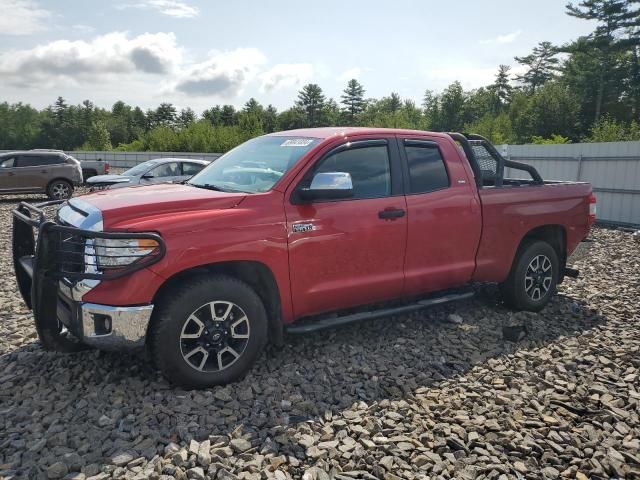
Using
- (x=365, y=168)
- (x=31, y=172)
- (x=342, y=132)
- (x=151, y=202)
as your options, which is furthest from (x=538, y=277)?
(x=31, y=172)

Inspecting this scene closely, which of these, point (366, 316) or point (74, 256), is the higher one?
point (74, 256)

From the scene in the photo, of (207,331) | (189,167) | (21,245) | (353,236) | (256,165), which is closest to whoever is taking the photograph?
(207,331)

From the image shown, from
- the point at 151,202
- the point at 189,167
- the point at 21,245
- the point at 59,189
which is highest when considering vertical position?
the point at 151,202

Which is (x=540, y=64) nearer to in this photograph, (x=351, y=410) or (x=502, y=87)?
(x=502, y=87)

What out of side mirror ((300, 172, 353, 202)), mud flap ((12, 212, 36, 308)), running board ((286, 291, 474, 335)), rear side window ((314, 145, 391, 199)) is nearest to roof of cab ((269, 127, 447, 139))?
rear side window ((314, 145, 391, 199))

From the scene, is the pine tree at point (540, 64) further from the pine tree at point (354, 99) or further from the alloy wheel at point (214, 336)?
the alloy wheel at point (214, 336)

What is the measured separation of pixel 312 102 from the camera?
83.4m

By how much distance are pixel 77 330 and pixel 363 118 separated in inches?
3210

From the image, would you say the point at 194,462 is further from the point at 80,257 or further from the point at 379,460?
the point at 80,257

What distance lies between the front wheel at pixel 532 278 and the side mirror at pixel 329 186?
2.45 m

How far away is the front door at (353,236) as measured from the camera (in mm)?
3922

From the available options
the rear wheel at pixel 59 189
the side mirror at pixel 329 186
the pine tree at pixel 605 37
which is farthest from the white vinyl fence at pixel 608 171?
the pine tree at pixel 605 37

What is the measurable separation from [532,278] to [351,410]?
9.54 ft

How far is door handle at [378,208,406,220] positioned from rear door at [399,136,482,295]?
0.10 metres
